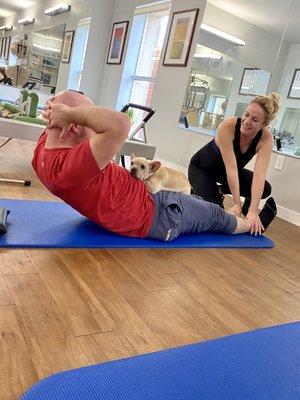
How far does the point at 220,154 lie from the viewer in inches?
103

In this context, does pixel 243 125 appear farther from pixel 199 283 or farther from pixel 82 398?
pixel 82 398

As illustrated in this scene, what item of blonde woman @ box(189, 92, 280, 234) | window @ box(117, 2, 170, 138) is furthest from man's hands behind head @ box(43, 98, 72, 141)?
window @ box(117, 2, 170, 138)

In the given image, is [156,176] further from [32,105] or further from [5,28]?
[5,28]

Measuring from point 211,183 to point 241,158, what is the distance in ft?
0.94

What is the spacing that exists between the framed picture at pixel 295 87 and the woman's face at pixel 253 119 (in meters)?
1.40

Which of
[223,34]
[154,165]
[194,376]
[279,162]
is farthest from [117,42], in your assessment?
[194,376]

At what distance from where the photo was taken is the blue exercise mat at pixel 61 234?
1.59 metres

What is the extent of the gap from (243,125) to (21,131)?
1.58 metres

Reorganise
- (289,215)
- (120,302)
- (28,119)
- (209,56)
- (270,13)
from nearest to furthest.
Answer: (120,302) < (28,119) < (289,215) < (270,13) < (209,56)

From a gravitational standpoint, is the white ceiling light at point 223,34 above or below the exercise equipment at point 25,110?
above

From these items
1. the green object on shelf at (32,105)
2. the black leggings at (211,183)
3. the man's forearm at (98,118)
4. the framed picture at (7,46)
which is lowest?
the black leggings at (211,183)

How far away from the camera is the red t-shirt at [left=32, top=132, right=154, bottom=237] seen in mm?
1402

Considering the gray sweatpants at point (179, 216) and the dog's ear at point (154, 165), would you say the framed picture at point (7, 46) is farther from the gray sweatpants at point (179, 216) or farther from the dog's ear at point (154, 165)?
the gray sweatpants at point (179, 216)

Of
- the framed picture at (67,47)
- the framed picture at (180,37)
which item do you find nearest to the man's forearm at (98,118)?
the framed picture at (180,37)
